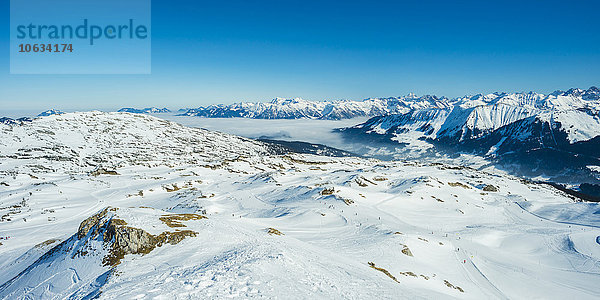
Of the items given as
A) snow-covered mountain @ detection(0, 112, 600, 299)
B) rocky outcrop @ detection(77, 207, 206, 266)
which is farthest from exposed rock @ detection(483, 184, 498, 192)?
rocky outcrop @ detection(77, 207, 206, 266)

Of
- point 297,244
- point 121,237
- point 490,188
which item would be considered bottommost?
point 490,188

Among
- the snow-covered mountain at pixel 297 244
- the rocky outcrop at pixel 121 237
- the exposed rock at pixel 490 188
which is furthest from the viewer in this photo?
the exposed rock at pixel 490 188

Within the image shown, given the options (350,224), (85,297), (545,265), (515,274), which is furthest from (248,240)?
(545,265)

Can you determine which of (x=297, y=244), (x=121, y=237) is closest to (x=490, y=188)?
(x=297, y=244)

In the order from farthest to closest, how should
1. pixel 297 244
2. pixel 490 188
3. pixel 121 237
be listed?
1. pixel 490 188
2. pixel 297 244
3. pixel 121 237

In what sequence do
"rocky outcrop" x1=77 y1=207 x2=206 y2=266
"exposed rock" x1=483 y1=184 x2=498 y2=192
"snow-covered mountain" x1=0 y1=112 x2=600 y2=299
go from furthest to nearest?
"exposed rock" x1=483 y1=184 x2=498 y2=192
"rocky outcrop" x1=77 y1=207 x2=206 y2=266
"snow-covered mountain" x1=0 y1=112 x2=600 y2=299

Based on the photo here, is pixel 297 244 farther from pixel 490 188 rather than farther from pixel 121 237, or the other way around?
pixel 490 188

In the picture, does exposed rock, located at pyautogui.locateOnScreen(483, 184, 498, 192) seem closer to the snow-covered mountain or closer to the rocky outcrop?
the snow-covered mountain

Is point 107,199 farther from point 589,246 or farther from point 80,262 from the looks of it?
point 589,246

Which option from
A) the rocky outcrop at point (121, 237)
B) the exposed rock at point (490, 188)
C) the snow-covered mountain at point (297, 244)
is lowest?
the exposed rock at point (490, 188)

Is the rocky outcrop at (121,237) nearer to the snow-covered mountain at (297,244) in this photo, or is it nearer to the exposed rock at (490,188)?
the snow-covered mountain at (297,244)

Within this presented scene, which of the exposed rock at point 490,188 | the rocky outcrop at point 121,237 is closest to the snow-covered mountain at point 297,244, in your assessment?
the rocky outcrop at point 121,237
